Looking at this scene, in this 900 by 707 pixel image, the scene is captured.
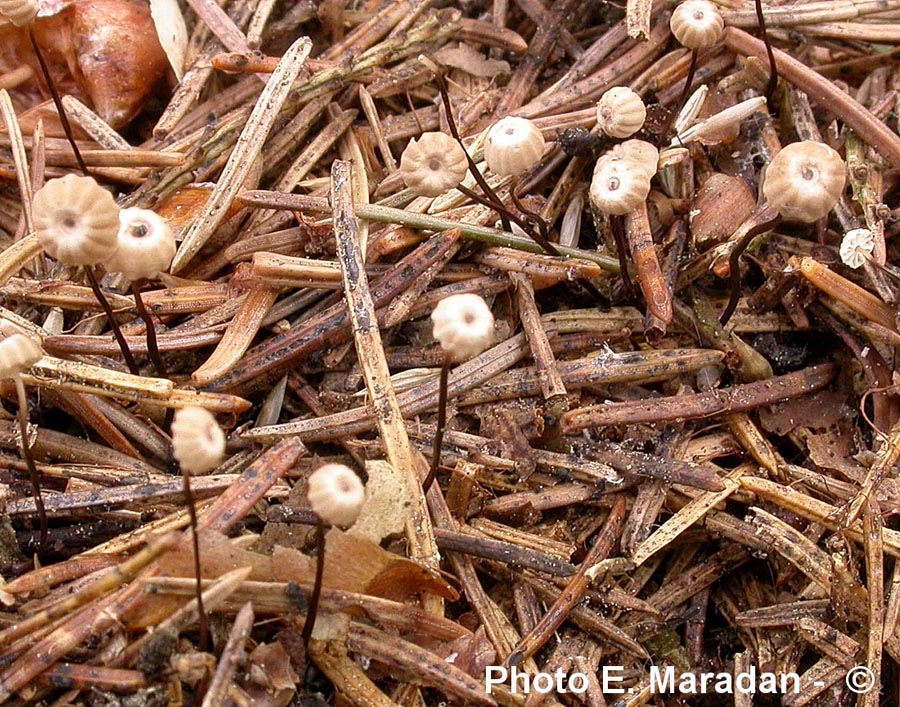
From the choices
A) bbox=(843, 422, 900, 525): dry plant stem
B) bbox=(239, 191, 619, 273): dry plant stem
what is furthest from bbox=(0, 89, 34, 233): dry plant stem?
bbox=(843, 422, 900, 525): dry plant stem

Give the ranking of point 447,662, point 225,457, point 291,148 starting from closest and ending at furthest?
point 447,662, point 225,457, point 291,148

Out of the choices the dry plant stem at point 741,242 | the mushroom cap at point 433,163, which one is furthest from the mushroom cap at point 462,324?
the dry plant stem at point 741,242

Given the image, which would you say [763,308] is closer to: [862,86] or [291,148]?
[862,86]

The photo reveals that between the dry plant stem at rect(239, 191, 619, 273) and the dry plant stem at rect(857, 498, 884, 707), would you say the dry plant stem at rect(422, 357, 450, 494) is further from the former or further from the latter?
the dry plant stem at rect(857, 498, 884, 707)

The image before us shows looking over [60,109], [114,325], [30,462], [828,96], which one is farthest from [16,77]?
[828,96]

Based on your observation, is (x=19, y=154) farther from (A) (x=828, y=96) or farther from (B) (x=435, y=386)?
(A) (x=828, y=96)

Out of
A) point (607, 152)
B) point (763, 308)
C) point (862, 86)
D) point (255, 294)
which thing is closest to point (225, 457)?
point (255, 294)
